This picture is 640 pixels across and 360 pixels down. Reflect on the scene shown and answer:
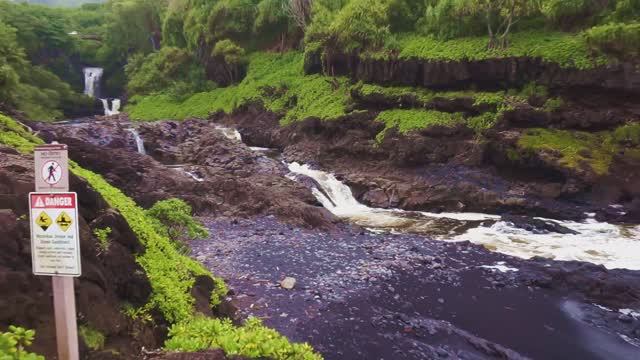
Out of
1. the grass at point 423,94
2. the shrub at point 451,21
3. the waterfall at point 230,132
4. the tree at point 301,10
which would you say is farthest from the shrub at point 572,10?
the waterfall at point 230,132

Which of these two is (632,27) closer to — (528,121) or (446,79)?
(528,121)

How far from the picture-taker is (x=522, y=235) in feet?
65.3

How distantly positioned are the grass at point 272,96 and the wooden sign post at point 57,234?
1098 inches

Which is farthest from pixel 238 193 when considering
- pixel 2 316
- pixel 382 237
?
pixel 2 316

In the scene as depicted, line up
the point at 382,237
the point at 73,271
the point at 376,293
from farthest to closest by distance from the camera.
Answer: the point at 382,237
the point at 376,293
the point at 73,271

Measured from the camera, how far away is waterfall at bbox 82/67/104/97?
6000 cm

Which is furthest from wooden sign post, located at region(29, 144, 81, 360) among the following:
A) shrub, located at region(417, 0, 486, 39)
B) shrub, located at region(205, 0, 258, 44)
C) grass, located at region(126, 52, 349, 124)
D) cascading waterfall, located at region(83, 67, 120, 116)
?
cascading waterfall, located at region(83, 67, 120, 116)

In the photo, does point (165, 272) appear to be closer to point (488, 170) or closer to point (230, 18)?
point (488, 170)

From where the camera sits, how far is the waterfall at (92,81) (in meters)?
60.0

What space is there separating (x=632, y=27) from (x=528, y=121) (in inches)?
243

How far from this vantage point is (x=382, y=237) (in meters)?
18.9

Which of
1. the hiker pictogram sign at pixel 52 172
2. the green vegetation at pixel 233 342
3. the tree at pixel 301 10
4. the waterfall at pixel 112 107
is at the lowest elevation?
the waterfall at pixel 112 107

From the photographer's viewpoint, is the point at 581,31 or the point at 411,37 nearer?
the point at 581,31

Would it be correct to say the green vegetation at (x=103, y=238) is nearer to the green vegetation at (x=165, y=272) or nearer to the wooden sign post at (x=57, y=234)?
the green vegetation at (x=165, y=272)
